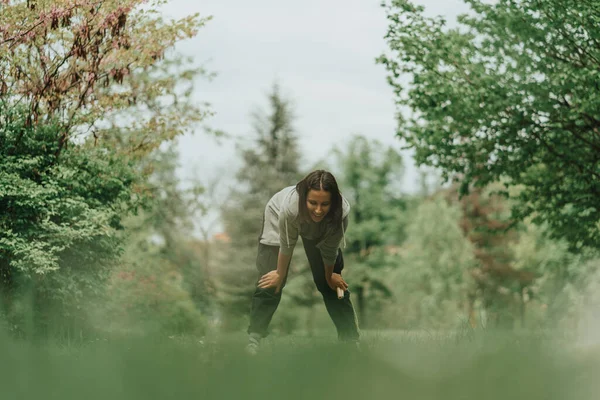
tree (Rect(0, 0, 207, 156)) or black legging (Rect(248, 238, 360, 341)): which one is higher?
tree (Rect(0, 0, 207, 156))

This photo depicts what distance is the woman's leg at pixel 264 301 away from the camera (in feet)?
20.5

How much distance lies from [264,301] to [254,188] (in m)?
32.9

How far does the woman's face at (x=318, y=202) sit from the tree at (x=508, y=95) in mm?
10027

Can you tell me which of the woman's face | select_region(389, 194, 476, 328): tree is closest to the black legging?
the woman's face

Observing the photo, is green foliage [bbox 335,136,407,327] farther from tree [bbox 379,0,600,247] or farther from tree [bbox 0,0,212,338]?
tree [bbox 0,0,212,338]

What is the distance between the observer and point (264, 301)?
6.46 m

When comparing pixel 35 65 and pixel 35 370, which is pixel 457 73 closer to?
pixel 35 65

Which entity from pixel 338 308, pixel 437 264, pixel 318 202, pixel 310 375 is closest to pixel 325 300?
pixel 338 308

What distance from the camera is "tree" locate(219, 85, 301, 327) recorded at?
36969 millimetres

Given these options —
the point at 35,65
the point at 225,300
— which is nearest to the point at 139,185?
the point at 35,65

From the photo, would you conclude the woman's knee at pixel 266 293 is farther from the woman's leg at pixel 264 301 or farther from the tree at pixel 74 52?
the tree at pixel 74 52

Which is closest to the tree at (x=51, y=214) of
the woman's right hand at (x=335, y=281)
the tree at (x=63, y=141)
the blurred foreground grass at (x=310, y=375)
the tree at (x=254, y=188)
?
the tree at (x=63, y=141)

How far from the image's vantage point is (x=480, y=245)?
47.7 meters

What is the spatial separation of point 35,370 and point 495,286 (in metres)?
47.3
